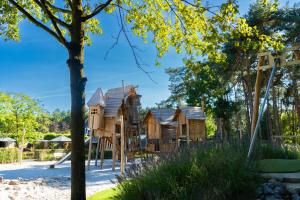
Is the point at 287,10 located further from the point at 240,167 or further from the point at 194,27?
the point at 240,167

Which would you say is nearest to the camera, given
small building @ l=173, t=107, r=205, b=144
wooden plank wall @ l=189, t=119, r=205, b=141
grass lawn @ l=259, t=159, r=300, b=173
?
grass lawn @ l=259, t=159, r=300, b=173

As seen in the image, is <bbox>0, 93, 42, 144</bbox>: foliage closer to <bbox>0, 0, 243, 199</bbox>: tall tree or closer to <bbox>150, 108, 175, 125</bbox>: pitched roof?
Result: <bbox>150, 108, 175, 125</bbox>: pitched roof

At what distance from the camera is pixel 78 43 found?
550 cm

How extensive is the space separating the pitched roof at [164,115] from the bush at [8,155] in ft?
43.4

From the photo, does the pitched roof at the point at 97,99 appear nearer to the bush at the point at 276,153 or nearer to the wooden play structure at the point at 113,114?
the wooden play structure at the point at 113,114

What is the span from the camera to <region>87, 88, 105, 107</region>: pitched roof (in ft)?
59.7

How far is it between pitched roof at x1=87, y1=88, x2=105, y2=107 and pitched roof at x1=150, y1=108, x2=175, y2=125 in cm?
618

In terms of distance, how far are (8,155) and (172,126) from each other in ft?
47.7

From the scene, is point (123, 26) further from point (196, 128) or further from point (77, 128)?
point (196, 128)

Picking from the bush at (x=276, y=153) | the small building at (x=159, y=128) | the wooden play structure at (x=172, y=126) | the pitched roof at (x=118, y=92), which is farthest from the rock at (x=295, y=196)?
the small building at (x=159, y=128)

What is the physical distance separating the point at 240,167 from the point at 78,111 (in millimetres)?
2664

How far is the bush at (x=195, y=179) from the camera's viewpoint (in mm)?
4434

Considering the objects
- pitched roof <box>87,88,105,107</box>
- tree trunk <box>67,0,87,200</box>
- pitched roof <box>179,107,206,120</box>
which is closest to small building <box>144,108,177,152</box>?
pitched roof <box>179,107,206,120</box>

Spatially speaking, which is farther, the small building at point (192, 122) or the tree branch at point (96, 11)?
the small building at point (192, 122)
